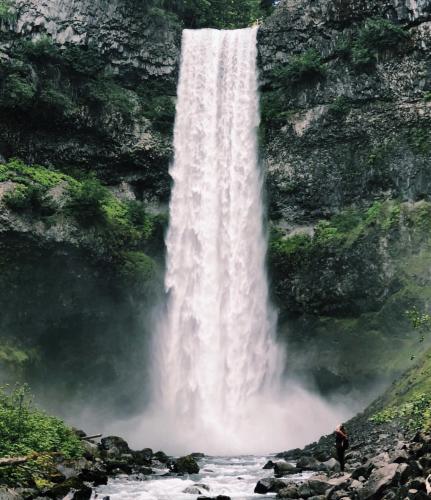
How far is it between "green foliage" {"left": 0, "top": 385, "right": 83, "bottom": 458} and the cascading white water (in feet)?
29.0

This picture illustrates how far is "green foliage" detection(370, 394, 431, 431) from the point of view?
1640cm

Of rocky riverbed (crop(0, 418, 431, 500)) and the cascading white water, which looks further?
the cascading white water

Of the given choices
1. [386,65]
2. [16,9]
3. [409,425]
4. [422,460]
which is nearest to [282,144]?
[386,65]

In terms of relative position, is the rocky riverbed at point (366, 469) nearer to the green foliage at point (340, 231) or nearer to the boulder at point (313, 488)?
the boulder at point (313, 488)

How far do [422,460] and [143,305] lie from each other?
2196cm

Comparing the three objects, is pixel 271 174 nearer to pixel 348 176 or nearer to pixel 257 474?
pixel 348 176

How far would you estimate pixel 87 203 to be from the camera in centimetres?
2969

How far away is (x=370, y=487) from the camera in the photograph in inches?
432

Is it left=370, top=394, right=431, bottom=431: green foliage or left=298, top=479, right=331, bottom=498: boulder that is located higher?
left=370, top=394, right=431, bottom=431: green foliage

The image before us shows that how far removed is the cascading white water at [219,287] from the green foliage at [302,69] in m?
1.89

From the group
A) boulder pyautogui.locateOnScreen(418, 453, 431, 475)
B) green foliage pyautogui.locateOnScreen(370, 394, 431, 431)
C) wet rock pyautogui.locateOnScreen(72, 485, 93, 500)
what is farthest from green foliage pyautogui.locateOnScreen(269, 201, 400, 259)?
boulder pyautogui.locateOnScreen(418, 453, 431, 475)

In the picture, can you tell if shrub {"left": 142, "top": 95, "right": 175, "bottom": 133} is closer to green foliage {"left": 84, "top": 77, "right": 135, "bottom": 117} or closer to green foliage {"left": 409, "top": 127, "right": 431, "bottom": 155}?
green foliage {"left": 84, "top": 77, "right": 135, "bottom": 117}

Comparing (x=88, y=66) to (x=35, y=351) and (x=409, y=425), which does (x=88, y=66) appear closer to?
(x=35, y=351)

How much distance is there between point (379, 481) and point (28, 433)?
913 cm
